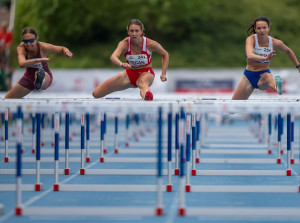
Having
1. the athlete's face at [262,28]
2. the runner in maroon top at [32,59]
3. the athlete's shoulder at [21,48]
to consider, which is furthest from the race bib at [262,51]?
the athlete's shoulder at [21,48]

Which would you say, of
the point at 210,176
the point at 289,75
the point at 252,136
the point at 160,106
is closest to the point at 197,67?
the point at 289,75

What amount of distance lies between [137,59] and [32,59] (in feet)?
4.44

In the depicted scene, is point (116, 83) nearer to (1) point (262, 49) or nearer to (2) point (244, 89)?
(2) point (244, 89)

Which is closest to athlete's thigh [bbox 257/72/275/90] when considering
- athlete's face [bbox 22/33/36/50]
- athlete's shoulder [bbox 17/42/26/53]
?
athlete's face [bbox 22/33/36/50]

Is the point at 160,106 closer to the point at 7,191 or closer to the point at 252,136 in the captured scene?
the point at 7,191

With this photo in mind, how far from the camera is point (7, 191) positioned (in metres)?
6.84

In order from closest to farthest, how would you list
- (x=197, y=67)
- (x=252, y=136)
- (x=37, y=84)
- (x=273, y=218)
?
A: (x=273, y=218)
(x=37, y=84)
(x=252, y=136)
(x=197, y=67)

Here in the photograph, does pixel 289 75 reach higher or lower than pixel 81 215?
higher

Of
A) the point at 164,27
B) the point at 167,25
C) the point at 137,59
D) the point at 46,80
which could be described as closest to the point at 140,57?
the point at 137,59

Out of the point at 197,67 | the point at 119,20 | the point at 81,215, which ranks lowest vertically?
the point at 81,215

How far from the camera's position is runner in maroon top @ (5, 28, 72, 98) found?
7383 mm

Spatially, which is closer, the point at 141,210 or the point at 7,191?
the point at 141,210

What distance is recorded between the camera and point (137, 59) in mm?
7477

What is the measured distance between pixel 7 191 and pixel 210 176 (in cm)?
288
